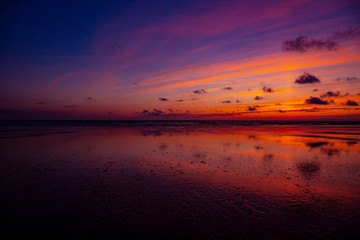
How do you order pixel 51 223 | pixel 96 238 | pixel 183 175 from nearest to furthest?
pixel 96 238 < pixel 51 223 < pixel 183 175

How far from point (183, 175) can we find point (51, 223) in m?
9.47

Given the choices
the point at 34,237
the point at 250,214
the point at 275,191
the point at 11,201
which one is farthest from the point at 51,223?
the point at 275,191

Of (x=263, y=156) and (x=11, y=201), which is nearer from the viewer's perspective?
(x=11, y=201)

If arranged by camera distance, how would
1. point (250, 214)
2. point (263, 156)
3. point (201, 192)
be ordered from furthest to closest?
1. point (263, 156)
2. point (201, 192)
3. point (250, 214)

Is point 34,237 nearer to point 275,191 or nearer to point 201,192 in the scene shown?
point 201,192

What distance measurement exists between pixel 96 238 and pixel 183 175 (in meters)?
9.07

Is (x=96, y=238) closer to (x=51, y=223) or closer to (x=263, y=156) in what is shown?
(x=51, y=223)

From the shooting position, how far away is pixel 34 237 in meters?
8.52

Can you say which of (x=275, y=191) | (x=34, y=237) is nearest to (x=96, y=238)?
(x=34, y=237)

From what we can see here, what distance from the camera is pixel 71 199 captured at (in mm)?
12102

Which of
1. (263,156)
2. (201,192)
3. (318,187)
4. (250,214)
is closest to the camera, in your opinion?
(250,214)

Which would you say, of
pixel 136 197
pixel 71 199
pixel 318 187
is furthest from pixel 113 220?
pixel 318 187

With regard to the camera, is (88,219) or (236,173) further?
(236,173)

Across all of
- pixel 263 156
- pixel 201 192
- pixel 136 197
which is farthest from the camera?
pixel 263 156
